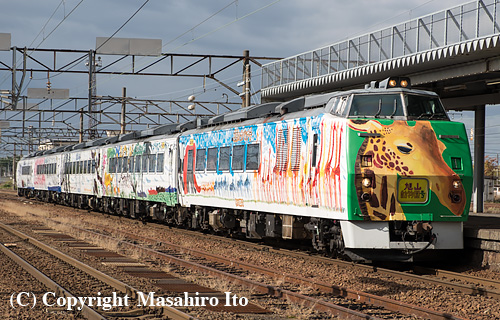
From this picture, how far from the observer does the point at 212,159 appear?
1897cm

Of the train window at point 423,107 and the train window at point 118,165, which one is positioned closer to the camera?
the train window at point 423,107

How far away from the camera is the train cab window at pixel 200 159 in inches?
774

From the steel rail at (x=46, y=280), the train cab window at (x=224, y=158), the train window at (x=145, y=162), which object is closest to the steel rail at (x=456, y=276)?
the steel rail at (x=46, y=280)

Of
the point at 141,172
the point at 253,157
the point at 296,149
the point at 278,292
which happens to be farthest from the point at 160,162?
the point at 278,292

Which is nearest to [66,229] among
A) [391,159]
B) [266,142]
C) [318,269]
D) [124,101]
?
[266,142]

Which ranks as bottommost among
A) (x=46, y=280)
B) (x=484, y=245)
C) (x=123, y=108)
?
Answer: (x=46, y=280)

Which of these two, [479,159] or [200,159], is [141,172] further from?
[479,159]

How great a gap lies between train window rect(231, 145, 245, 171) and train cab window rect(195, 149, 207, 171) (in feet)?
7.21

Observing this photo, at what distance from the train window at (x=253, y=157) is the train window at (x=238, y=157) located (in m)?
0.32

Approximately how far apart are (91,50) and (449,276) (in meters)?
19.0

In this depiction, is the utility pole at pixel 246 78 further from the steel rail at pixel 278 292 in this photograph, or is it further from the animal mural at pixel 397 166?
the animal mural at pixel 397 166

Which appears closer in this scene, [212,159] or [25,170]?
[212,159]

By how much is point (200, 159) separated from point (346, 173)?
27.3ft

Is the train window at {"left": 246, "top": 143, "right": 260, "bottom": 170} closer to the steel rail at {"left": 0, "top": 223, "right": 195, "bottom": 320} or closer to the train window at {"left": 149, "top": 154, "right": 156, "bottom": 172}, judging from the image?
the steel rail at {"left": 0, "top": 223, "right": 195, "bottom": 320}
